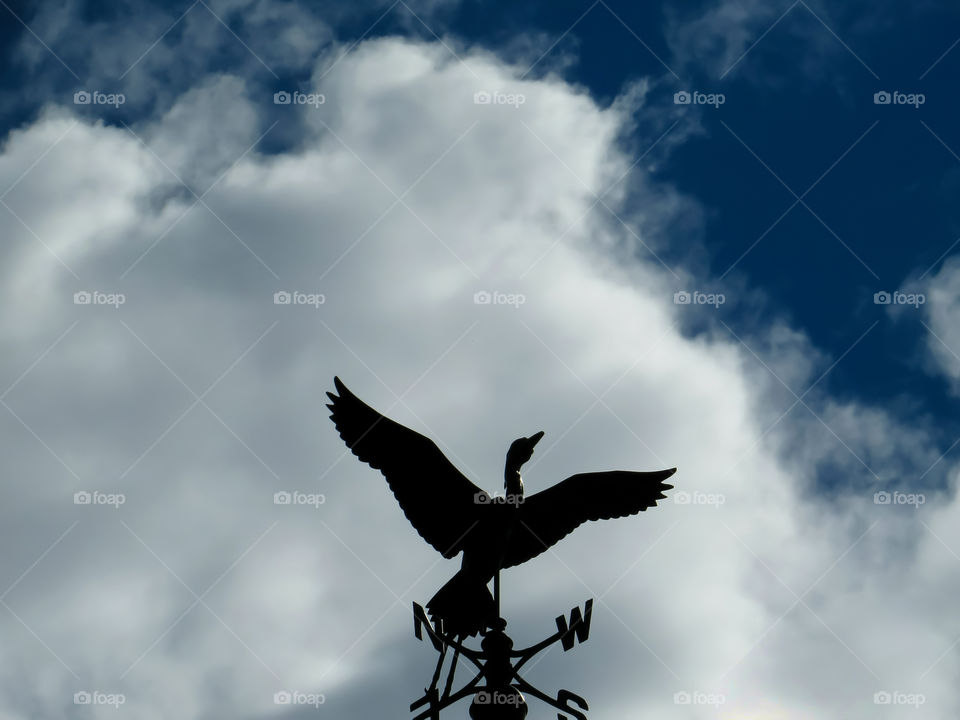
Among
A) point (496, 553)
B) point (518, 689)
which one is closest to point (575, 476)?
point (496, 553)

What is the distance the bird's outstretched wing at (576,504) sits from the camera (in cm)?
841

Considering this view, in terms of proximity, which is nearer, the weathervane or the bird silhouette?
the weathervane

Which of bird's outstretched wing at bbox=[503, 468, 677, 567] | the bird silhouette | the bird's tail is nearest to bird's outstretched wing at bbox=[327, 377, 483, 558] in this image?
the bird silhouette

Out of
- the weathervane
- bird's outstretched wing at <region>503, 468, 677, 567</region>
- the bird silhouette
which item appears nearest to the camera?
the weathervane

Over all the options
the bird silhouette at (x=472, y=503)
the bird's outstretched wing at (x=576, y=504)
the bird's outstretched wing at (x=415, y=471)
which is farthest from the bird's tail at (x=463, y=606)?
the bird's outstretched wing at (x=576, y=504)

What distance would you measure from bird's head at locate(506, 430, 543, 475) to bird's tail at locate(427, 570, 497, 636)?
101 cm

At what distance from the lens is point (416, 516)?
28.3 ft

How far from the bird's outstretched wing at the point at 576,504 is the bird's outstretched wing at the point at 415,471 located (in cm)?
49

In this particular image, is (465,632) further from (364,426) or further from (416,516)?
(364,426)

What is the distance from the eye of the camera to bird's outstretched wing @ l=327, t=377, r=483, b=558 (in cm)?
819

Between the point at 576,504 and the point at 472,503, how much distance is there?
1.09 m

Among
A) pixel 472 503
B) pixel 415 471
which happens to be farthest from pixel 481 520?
pixel 415 471

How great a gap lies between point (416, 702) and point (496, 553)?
128cm

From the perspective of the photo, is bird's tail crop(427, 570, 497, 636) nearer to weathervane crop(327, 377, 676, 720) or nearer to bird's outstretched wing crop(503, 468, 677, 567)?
weathervane crop(327, 377, 676, 720)
